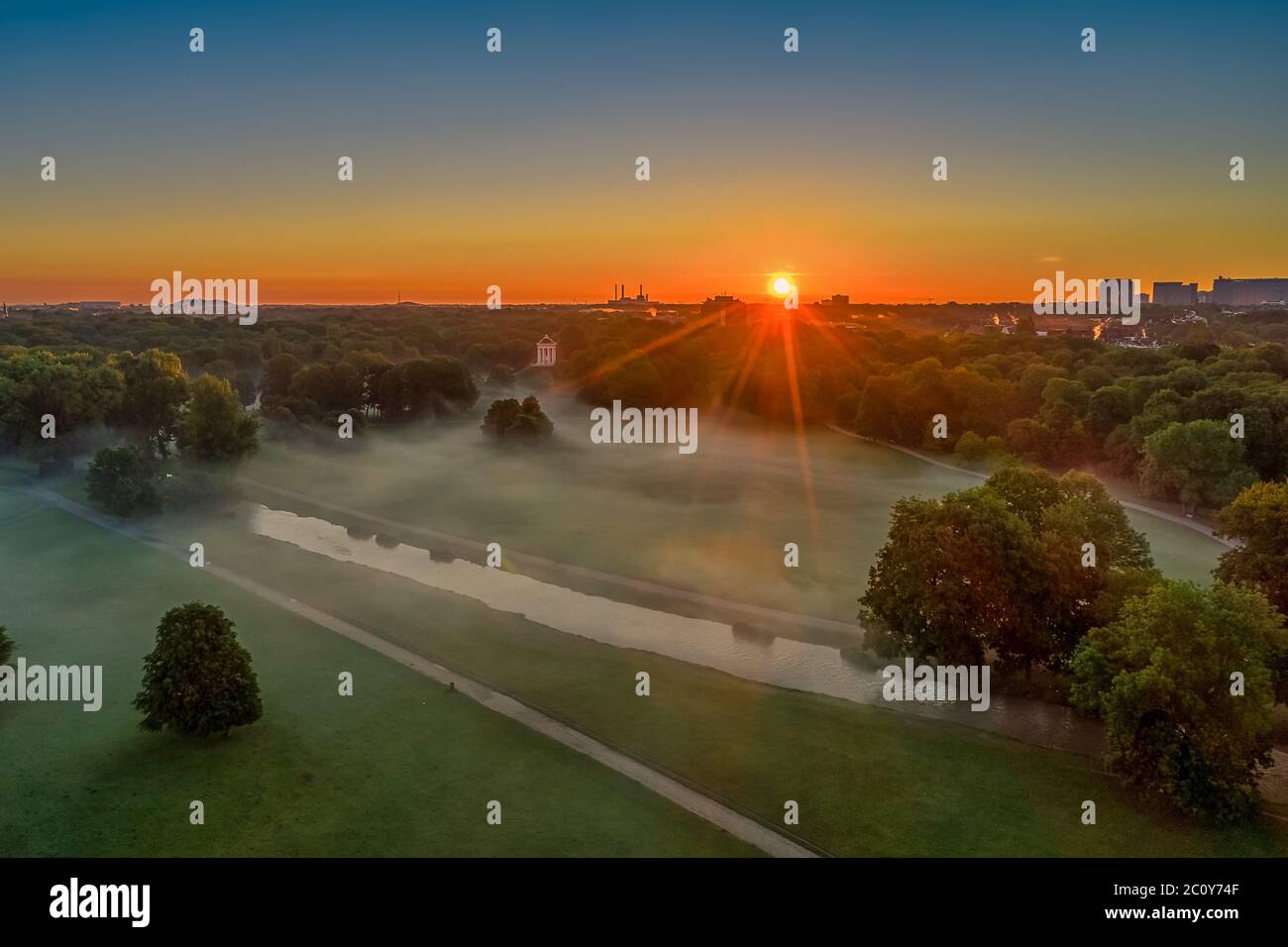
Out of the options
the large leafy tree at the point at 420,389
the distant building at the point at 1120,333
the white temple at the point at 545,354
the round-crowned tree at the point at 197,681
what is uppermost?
the distant building at the point at 1120,333

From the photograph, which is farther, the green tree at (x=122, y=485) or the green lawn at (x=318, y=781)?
the green tree at (x=122, y=485)

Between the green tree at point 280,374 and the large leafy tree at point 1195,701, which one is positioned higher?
the green tree at point 280,374

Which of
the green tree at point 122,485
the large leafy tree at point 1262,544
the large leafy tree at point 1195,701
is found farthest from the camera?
the green tree at point 122,485

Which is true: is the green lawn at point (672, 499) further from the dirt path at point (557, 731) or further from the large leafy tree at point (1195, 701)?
the large leafy tree at point (1195, 701)

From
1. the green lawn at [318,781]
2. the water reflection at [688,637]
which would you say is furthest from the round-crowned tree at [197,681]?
the water reflection at [688,637]

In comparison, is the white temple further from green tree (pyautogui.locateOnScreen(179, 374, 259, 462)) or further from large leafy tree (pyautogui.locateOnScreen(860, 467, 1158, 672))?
large leafy tree (pyautogui.locateOnScreen(860, 467, 1158, 672))

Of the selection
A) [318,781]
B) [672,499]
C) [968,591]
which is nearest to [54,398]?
[672,499]

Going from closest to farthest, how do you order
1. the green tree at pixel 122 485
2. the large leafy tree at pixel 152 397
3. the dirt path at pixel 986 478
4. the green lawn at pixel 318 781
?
1. the green lawn at pixel 318 781
2. the dirt path at pixel 986 478
3. the green tree at pixel 122 485
4. the large leafy tree at pixel 152 397

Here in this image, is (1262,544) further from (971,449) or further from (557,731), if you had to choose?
(971,449)
